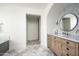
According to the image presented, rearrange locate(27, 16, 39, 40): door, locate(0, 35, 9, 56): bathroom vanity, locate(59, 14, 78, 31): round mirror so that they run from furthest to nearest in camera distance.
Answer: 1. locate(59, 14, 78, 31): round mirror
2. locate(27, 16, 39, 40): door
3. locate(0, 35, 9, 56): bathroom vanity

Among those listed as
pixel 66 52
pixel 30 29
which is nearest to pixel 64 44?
pixel 66 52

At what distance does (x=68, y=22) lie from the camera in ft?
7.04

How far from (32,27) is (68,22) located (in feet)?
3.16

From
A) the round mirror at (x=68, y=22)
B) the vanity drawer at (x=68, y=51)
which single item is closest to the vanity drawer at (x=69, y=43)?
the vanity drawer at (x=68, y=51)

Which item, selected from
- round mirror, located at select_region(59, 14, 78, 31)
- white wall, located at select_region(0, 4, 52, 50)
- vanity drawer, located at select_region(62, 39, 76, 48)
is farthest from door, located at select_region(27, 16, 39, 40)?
round mirror, located at select_region(59, 14, 78, 31)

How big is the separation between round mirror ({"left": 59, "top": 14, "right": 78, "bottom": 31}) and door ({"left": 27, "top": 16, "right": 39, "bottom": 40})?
81 centimetres

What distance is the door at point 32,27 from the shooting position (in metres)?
1.86

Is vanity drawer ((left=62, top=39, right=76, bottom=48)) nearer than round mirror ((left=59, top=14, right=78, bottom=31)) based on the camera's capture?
Yes

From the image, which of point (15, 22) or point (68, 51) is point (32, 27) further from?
point (68, 51)

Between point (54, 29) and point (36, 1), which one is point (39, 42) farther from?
point (36, 1)

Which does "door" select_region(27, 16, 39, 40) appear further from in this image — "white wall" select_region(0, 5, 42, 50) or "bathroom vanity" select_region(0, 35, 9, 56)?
"bathroom vanity" select_region(0, 35, 9, 56)

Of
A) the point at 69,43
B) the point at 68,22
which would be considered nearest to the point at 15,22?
the point at 69,43

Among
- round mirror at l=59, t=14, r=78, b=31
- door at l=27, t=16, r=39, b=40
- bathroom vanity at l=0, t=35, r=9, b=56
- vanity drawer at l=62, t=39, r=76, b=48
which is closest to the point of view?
vanity drawer at l=62, t=39, r=76, b=48

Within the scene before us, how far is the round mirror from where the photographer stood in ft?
6.70
